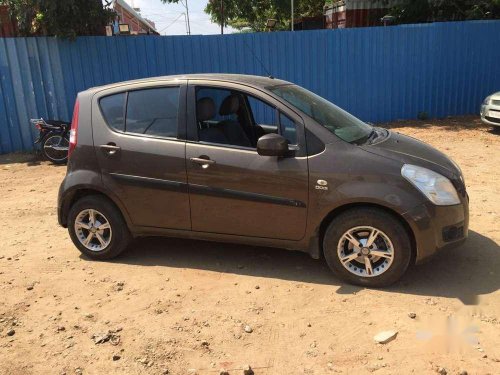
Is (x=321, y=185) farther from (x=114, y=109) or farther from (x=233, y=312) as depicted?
(x=114, y=109)

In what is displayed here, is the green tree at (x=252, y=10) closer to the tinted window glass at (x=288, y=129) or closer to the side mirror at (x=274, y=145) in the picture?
the tinted window glass at (x=288, y=129)

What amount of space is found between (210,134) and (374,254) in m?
1.74

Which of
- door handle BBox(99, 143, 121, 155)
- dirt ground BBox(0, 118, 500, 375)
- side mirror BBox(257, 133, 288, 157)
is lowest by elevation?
dirt ground BBox(0, 118, 500, 375)

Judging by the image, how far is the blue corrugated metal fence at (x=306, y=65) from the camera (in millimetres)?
10219

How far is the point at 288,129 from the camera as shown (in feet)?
13.5

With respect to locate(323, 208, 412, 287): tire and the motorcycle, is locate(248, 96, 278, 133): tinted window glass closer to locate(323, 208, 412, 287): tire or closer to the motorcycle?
locate(323, 208, 412, 287): tire

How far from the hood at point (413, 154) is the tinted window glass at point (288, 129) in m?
0.58

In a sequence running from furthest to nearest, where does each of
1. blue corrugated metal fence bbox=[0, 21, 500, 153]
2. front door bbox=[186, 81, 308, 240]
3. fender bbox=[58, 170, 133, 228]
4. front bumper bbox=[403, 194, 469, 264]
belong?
blue corrugated metal fence bbox=[0, 21, 500, 153], fender bbox=[58, 170, 133, 228], front door bbox=[186, 81, 308, 240], front bumper bbox=[403, 194, 469, 264]

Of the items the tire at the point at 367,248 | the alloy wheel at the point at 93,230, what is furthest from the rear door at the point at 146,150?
the tire at the point at 367,248

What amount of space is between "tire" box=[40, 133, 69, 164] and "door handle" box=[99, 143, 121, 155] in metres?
5.48

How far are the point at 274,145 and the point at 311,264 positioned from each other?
4.15 ft

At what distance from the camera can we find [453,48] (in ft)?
40.0

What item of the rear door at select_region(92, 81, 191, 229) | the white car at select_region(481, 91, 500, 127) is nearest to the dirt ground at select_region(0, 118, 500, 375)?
the rear door at select_region(92, 81, 191, 229)

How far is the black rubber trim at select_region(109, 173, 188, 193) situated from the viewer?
170 inches
